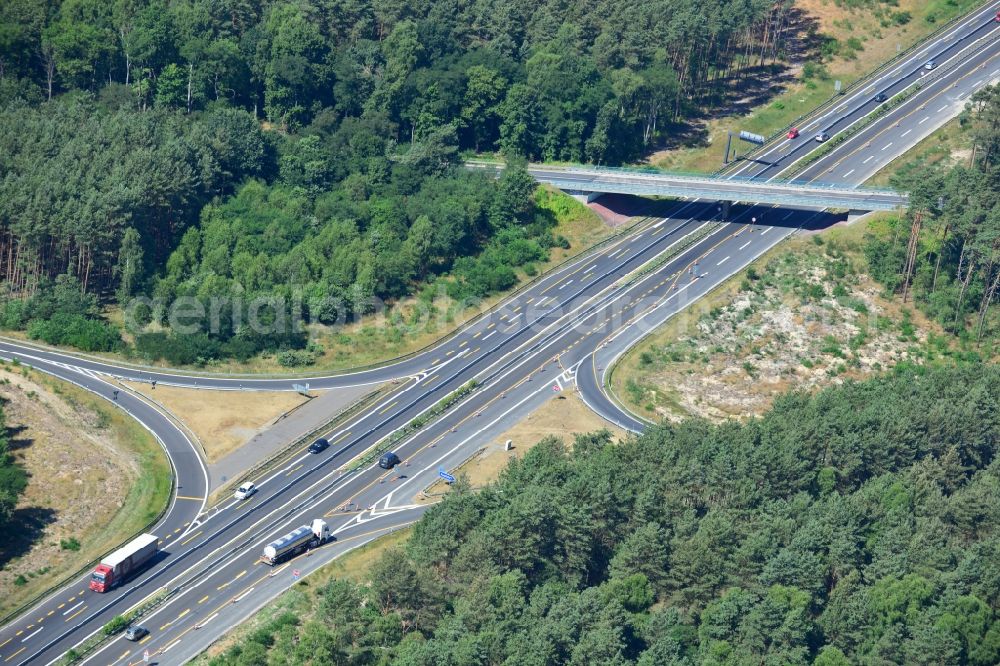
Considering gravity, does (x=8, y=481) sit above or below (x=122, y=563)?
above

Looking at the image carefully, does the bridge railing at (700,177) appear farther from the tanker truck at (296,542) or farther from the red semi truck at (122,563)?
the red semi truck at (122,563)

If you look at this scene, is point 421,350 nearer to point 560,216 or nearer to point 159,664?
point 560,216

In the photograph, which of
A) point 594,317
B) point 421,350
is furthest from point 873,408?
point 421,350

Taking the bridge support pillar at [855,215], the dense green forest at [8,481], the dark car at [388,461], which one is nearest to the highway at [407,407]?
the dark car at [388,461]

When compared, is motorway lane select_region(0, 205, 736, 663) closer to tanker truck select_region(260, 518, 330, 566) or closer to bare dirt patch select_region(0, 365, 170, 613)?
bare dirt patch select_region(0, 365, 170, 613)

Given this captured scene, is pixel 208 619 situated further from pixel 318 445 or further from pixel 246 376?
pixel 246 376

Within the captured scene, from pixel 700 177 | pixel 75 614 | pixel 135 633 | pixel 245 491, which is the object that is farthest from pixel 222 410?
pixel 700 177

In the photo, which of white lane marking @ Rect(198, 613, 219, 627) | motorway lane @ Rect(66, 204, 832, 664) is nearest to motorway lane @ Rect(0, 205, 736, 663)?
motorway lane @ Rect(66, 204, 832, 664)
